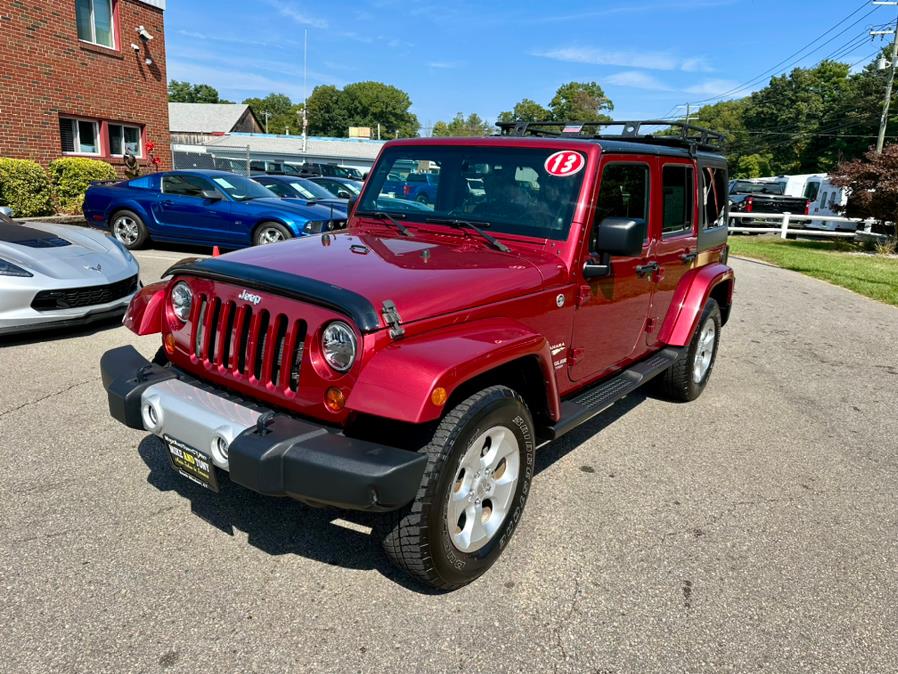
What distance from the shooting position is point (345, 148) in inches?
1987

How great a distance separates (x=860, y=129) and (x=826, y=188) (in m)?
35.2

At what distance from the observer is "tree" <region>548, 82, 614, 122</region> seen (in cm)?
9988

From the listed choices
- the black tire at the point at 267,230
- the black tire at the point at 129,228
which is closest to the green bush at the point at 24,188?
the black tire at the point at 129,228

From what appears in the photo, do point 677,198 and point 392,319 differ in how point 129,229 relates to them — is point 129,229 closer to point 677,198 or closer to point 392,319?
point 677,198

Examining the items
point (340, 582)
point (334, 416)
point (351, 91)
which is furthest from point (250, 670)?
point (351, 91)

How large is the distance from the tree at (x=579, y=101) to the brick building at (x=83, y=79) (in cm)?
8841

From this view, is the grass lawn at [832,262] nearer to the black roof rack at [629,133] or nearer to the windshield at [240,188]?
the black roof rack at [629,133]

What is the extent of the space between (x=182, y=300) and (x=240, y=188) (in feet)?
28.4

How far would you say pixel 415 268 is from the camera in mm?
3062

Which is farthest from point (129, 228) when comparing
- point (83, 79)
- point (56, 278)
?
point (83, 79)

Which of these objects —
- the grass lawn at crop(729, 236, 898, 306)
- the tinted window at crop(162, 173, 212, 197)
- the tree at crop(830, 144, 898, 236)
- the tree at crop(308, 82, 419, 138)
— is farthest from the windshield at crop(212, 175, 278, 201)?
the tree at crop(308, 82, 419, 138)

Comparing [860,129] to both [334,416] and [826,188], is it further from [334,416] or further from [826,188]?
[334,416]

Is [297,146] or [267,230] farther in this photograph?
[297,146]

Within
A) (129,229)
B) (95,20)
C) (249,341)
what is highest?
(95,20)
